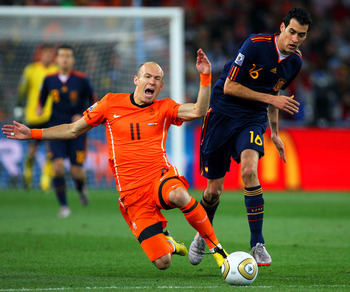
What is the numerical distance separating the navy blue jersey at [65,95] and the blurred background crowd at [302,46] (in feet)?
21.2

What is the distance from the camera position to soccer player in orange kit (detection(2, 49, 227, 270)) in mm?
6047

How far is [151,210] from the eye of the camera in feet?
20.2

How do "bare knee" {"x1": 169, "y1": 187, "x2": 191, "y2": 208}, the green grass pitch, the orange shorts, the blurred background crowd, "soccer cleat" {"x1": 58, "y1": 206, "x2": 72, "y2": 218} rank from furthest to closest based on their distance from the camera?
the blurred background crowd < "soccer cleat" {"x1": 58, "y1": 206, "x2": 72, "y2": 218} < the orange shorts < "bare knee" {"x1": 169, "y1": 187, "x2": 191, "y2": 208} < the green grass pitch

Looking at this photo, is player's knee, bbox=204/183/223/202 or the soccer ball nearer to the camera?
the soccer ball

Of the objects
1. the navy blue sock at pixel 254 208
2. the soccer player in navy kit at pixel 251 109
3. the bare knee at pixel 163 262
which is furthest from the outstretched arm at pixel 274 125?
the bare knee at pixel 163 262

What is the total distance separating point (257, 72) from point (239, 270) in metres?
2.17

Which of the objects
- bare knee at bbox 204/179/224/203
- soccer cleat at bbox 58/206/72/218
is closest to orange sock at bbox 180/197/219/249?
bare knee at bbox 204/179/224/203

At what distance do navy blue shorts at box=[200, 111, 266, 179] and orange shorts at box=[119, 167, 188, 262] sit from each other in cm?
94

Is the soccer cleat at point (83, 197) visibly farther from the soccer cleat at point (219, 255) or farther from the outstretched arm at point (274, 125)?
the soccer cleat at point (219, 255)

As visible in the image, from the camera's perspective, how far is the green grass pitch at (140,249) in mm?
5676

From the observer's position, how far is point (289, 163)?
15742 millimetres

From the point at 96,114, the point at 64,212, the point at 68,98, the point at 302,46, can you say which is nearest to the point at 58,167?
the point at 64,212

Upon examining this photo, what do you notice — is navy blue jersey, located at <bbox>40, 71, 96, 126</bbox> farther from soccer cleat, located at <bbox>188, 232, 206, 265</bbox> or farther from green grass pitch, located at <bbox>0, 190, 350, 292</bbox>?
soccer cleat, located at <bbox>188, 232, 206, 265</bbox>

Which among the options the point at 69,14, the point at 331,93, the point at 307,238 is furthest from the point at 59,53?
the point at 331,93
